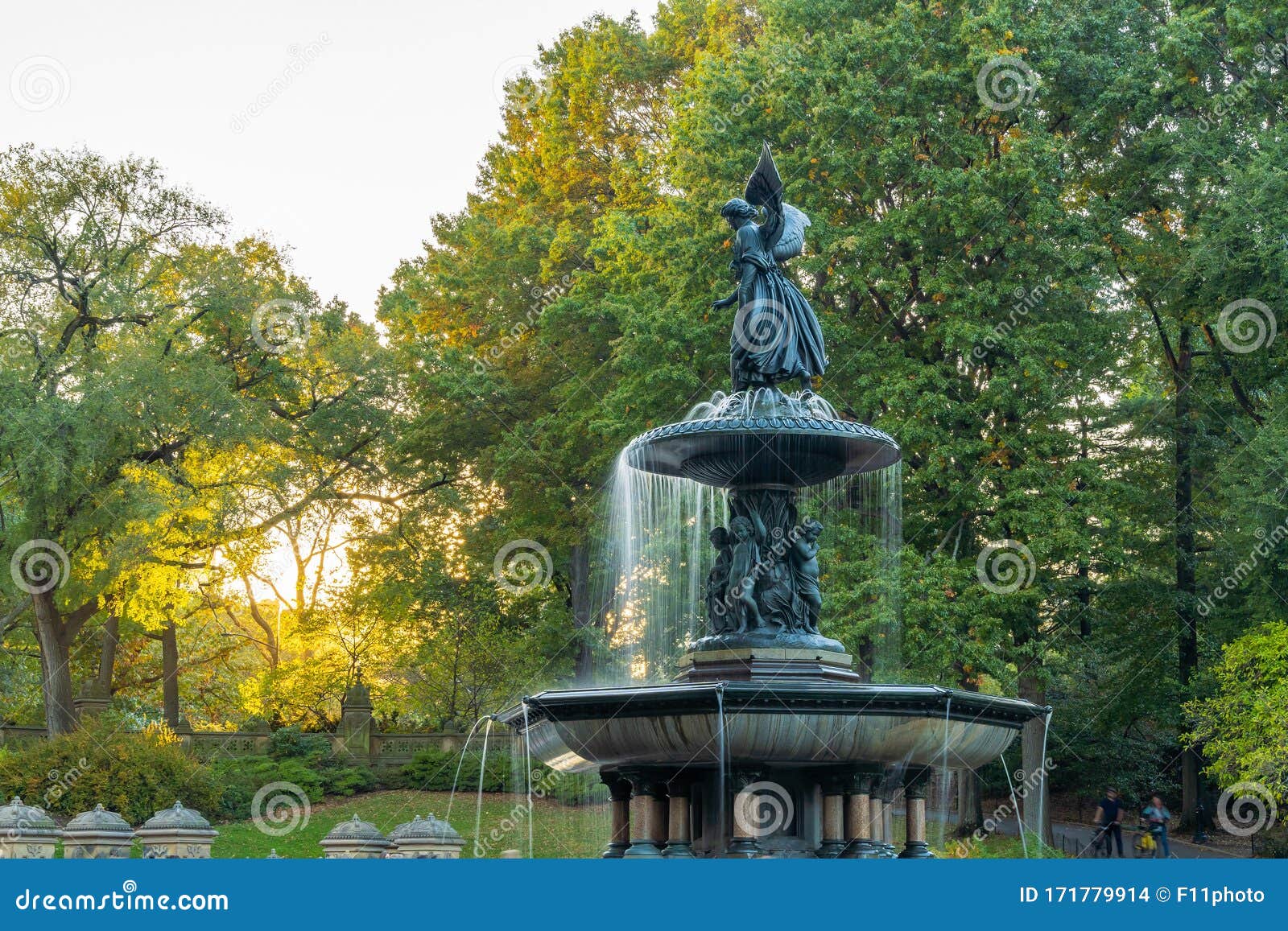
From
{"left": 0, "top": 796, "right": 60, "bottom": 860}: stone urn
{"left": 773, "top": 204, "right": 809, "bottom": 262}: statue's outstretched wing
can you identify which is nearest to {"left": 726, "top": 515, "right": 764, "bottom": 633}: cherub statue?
{"left": 773, "top": 204, "right": 809, "bottom": 262}: statue's outstretched wing

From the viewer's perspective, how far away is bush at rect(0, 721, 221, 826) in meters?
28.4

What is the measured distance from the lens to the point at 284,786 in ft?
113

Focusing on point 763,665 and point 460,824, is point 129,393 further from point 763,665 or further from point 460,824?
point 763,665

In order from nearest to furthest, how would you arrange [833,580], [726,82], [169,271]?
1. [833,580]
2. [726,82]
3. [169,271]

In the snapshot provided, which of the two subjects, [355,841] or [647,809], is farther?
[355,841]

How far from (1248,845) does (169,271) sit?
26563 millimetres

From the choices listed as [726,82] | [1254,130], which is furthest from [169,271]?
[1254,130]

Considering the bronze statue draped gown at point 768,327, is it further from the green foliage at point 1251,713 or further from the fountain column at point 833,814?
the green foliage at point 1251,713

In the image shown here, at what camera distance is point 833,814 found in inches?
538

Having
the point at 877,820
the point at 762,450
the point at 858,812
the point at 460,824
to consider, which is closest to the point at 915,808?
the point at 877,820

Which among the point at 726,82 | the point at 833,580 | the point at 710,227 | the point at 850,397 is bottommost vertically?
the point at 833,580

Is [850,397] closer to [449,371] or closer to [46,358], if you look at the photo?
[449,371]

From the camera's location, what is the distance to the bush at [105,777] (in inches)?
1118

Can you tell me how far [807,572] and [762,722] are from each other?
2717 millimetres
